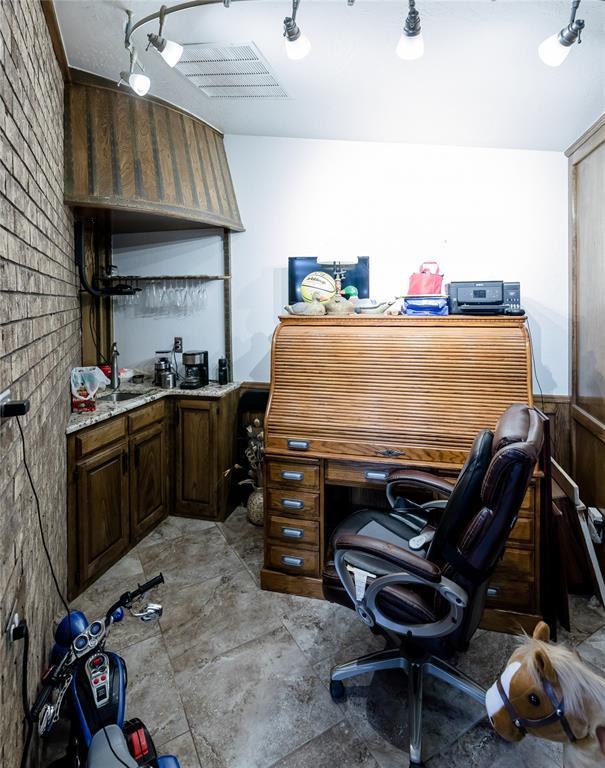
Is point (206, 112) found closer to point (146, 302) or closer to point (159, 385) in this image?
point (146, 302)

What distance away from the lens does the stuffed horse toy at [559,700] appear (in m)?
0.98

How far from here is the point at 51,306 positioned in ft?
6.31

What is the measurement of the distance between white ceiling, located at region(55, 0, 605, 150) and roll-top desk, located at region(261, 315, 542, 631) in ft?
3.90

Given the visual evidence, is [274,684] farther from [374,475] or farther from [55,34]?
[55,34]

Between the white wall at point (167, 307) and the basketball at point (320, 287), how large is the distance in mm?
943

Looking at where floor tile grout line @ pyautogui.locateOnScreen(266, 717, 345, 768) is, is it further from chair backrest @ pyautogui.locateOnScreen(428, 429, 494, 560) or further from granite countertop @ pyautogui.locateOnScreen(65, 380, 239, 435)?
granite countertop @ pyautogui.locateOnScreen(65, 380, 239, 435)

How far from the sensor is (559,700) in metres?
1.00

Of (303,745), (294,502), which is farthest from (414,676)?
(294,502)

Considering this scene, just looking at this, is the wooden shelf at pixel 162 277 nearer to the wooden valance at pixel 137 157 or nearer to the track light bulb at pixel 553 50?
the wooden valance at pixel 137 157

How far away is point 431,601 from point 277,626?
3.19ft

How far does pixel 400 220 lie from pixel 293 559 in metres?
2.37

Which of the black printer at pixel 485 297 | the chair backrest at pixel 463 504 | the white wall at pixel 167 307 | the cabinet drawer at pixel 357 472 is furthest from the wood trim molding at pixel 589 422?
the white wall at pixel 167 307

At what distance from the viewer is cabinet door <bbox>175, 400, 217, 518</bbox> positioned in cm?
316

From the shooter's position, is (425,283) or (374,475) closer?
(374,475)
